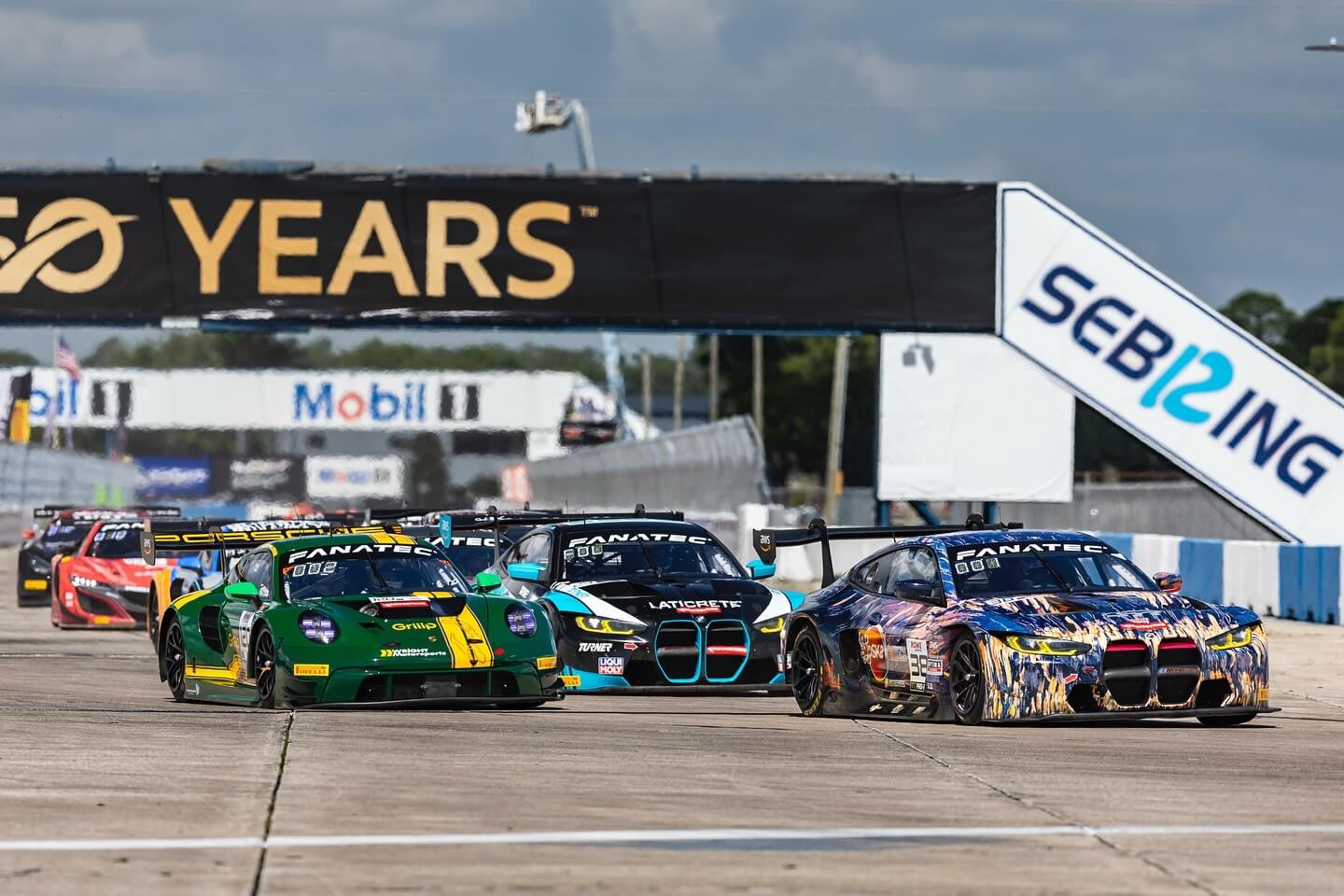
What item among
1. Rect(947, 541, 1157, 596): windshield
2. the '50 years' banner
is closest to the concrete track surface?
Rect(947, 541, 1157, 596): windshield

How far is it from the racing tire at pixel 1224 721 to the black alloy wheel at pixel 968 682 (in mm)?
1350

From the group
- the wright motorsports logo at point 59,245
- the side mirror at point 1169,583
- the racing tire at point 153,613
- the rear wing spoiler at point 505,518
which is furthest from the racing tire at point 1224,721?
the wright motorsports logo at point 59,245

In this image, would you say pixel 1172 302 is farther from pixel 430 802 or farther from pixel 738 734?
pixel 430 802

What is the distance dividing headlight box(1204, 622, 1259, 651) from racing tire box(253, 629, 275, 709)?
19.5 feet

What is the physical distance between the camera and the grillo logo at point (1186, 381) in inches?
1131

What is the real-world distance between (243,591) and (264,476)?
378 ft

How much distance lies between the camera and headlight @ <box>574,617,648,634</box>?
54.5ft

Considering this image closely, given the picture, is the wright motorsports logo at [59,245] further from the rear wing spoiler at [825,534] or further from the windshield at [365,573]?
the rear wing spoiler at [825,534]

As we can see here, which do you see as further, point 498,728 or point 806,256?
point 806,256

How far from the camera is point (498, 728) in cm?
1360

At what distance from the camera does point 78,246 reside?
28.2 m

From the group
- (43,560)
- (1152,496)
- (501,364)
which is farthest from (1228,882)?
(501,364)

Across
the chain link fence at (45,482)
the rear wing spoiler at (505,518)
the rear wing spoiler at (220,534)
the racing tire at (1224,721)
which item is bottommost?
the racing tire at (1224,721)

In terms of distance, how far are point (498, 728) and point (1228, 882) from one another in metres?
6.46
